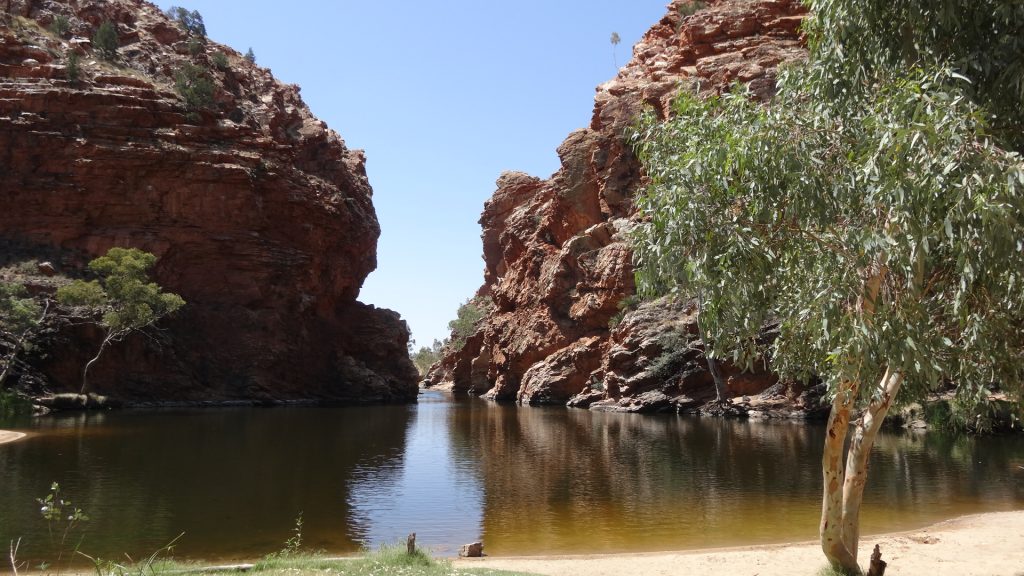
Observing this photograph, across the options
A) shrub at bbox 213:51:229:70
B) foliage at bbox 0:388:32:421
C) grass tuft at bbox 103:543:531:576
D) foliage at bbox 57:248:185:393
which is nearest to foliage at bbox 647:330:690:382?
foliage at bbox 57:248:185:393

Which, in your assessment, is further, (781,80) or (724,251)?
(781,80)

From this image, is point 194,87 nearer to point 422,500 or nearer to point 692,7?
point 692,7

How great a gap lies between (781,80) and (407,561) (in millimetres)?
8287

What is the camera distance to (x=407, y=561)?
9820 mm

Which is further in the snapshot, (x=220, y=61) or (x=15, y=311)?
(x=220, y=61)

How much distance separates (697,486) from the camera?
19391 mm

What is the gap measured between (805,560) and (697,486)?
335 inches

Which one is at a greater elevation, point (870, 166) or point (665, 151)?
point (665, 151)

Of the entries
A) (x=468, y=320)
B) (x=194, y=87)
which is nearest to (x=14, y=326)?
(x=194, y=87)

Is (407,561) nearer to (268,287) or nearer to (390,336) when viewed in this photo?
(268,287)

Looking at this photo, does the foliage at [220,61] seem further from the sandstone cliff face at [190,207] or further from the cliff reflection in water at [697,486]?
the cliff reflection in water at [697,486]

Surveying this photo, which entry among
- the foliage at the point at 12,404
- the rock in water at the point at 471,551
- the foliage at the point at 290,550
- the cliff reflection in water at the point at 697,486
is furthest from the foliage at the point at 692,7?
the foliage at the point at 290,550

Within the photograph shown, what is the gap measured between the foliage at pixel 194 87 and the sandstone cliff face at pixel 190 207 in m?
0.84

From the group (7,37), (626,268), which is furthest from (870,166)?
(7,37)
